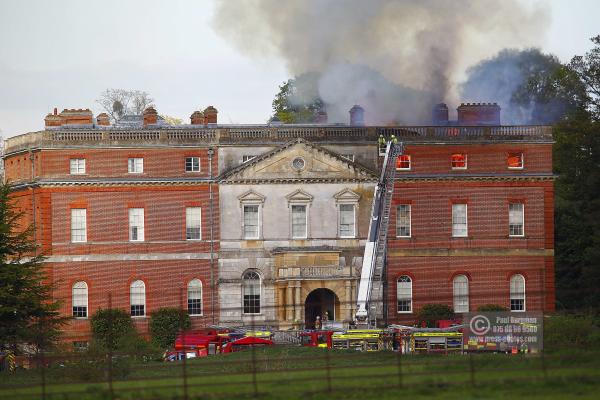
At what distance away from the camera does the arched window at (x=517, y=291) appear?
77.8 metres

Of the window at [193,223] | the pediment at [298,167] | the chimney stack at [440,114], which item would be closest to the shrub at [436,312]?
the pediment at [298,167]

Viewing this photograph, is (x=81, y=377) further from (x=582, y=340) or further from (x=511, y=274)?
(x=511, y=274)

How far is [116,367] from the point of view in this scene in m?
46.8

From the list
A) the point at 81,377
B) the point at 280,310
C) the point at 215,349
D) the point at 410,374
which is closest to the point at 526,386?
the point at 410,374

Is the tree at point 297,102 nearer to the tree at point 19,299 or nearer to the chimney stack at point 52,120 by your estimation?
the chimney stack at point 52,120

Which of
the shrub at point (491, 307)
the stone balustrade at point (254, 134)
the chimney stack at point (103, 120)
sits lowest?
the shrub at point (491, 307)

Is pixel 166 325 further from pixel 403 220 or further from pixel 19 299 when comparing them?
pixel 19 299

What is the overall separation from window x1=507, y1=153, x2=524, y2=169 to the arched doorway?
35.4ft

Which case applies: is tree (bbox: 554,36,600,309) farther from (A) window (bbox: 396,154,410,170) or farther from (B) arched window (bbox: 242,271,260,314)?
(B) arched window (bbox: 242,271,260,314)

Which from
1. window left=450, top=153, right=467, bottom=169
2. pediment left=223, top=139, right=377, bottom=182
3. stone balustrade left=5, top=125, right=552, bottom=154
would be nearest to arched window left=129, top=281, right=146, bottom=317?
pediment left=223, top=139, right=377, bottom=182

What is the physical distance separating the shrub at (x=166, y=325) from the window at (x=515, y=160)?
17.4 m

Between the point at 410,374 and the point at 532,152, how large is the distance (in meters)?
41.3

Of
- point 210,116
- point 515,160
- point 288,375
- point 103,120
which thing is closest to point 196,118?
point 210,116

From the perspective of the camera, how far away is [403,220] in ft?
258
